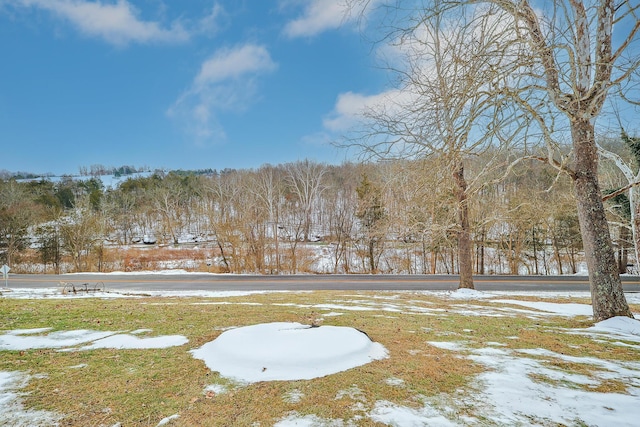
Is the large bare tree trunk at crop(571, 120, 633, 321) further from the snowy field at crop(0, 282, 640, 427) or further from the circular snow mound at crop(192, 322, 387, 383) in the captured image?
the circular snow mound at crop(192, 322, 387, 383)

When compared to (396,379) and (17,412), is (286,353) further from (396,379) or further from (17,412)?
(17,412)

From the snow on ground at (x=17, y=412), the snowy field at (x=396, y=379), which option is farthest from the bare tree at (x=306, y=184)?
the snow on ground at (x=17, y=412)

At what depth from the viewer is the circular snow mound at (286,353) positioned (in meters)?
3.66

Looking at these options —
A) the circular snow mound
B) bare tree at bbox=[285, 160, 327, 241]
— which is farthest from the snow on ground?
bare tree at bbox=[285, 160, 327, 241]

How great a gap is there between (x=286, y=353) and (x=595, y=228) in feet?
20.9

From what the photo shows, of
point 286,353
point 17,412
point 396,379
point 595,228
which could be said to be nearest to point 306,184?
point 595,228

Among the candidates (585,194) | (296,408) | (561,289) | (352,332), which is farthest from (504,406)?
(561,289)

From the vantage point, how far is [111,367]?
3.93m

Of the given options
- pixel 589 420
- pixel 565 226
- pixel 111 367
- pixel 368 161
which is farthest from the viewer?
pixel 565 226

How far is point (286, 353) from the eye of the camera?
3996 mm

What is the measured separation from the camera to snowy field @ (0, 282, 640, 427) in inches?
105

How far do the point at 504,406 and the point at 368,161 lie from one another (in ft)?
13.7

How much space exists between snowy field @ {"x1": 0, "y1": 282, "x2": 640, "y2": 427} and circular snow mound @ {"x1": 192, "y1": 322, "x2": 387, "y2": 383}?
0.01 metres

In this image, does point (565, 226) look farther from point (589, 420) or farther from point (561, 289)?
point (589, 420)
